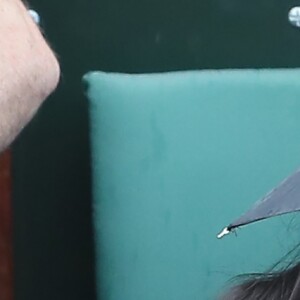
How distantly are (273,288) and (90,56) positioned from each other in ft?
2.23

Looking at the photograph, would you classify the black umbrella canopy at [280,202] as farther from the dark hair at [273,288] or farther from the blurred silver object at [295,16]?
the blurred silver object at [295,16]

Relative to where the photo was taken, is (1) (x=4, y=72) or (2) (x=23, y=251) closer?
(1) (x=4, y=72)

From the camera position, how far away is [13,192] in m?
1.34

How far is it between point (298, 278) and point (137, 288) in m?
0.50

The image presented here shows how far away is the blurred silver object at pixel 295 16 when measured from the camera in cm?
132

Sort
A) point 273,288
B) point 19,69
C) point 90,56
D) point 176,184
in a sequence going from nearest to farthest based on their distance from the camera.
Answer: point 273,288 < point 19,69 < point 176,184 < point 90,56

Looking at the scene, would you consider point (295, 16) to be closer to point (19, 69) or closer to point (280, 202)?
point (19, 69)

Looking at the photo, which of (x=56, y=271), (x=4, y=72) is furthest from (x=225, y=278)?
(x=4, y=72)

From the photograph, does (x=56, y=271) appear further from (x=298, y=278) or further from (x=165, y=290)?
(x=298, y=278)

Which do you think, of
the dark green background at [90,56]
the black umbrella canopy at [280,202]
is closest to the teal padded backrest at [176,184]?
the dark green background at [90,56]

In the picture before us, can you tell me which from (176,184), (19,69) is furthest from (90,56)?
(19,69)

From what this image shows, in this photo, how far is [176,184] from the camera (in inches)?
45.6

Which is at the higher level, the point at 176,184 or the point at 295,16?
the point at 295,16

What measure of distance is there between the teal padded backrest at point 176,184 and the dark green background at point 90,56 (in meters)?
0.16
